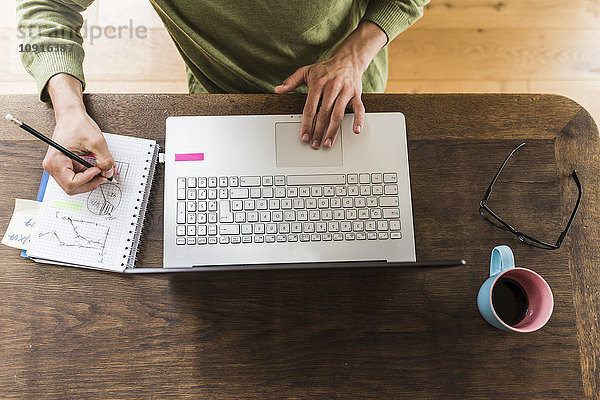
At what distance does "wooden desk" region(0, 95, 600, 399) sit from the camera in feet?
2.50

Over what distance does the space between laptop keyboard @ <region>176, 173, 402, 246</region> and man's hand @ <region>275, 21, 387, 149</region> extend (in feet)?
0.28

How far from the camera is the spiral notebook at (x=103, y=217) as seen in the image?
2.58ft

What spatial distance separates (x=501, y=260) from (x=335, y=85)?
1.35ft

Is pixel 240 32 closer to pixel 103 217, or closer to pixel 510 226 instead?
pixel 103 217

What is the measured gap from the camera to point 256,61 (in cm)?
96

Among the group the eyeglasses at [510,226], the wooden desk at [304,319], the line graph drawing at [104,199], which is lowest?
the wooden desk at [304,319]

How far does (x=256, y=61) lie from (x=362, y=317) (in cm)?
54

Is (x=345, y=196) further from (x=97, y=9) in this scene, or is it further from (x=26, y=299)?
(x=97, y=9)

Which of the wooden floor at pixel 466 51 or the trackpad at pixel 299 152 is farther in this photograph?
the wooden floor at pixel 466 51

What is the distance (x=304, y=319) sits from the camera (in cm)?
79

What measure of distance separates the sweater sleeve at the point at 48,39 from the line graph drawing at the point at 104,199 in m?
0.20

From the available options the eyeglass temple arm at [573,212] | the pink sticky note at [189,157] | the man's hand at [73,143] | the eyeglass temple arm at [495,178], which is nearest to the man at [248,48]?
the man's hand at [73,143]

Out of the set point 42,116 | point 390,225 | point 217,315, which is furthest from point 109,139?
point 390,225

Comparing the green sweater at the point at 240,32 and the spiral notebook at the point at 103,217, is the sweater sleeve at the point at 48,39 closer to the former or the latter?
the green sweater at the point at 240,32
